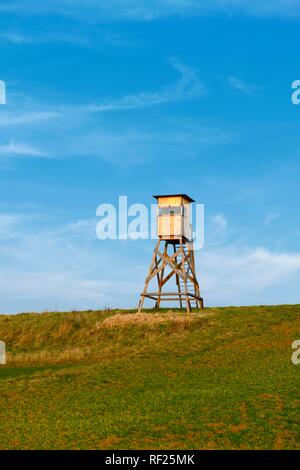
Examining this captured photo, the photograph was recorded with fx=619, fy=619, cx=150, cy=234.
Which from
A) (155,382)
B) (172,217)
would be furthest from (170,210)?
(155,382)

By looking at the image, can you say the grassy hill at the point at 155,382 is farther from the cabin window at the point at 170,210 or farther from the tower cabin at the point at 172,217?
the cabin window at the point at 170,210

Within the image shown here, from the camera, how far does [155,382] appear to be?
32.1 m

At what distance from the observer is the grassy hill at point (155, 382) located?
22.2 m

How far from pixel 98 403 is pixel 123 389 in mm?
3003

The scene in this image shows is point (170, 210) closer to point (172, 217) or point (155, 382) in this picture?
point (172, 217)

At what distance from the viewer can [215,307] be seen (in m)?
61.2

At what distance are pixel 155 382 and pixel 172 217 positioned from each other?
29.3 meters

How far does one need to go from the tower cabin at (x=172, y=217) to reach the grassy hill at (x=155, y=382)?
7.60m

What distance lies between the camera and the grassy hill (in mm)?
22219

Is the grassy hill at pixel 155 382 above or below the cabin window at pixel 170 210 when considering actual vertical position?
below

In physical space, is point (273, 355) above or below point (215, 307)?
below
